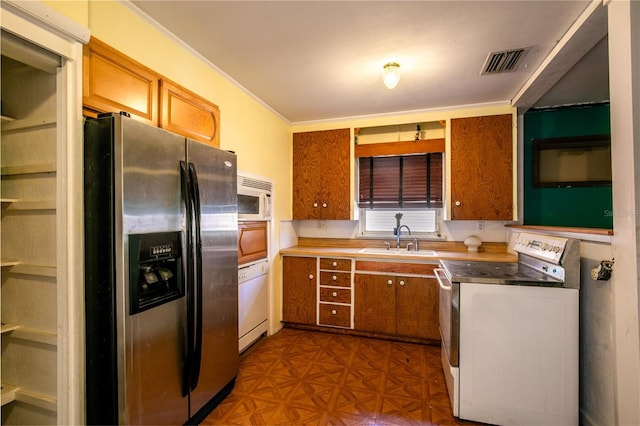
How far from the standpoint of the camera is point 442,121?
3312 mm

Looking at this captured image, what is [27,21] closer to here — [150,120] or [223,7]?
[150,120]

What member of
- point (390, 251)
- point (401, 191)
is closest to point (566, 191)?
point (401, 191)

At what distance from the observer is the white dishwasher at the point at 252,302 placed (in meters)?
2.67

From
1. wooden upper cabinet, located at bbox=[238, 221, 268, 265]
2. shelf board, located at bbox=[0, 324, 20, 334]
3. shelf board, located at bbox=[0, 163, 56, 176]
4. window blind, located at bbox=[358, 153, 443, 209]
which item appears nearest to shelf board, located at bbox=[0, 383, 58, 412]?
shelf board, located at bbox=[0, 324, 20, 334]

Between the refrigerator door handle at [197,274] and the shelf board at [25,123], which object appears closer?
the shelf board at [25,123]

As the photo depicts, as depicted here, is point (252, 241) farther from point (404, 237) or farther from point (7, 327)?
point (404, 237)

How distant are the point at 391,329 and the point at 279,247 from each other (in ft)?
5.05

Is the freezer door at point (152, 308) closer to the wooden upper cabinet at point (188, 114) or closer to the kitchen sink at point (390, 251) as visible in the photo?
the wooden upper cabinet at point (188, 114)

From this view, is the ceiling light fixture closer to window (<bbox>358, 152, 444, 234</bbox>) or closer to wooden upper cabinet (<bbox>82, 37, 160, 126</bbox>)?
window (<bbox>358, 152, 444, 234</bbox>)

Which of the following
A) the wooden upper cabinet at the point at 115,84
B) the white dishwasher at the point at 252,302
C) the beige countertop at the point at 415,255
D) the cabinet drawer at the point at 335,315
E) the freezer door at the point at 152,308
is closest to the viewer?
the freezer door at the point at 152,308

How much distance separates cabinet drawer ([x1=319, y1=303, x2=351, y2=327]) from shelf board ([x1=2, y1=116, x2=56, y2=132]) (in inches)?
109

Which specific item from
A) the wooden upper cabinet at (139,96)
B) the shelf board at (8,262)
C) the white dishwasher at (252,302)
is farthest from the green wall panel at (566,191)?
the shelf board at (8,262)

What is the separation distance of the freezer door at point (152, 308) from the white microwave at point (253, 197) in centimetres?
109

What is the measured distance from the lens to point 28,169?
134cm
